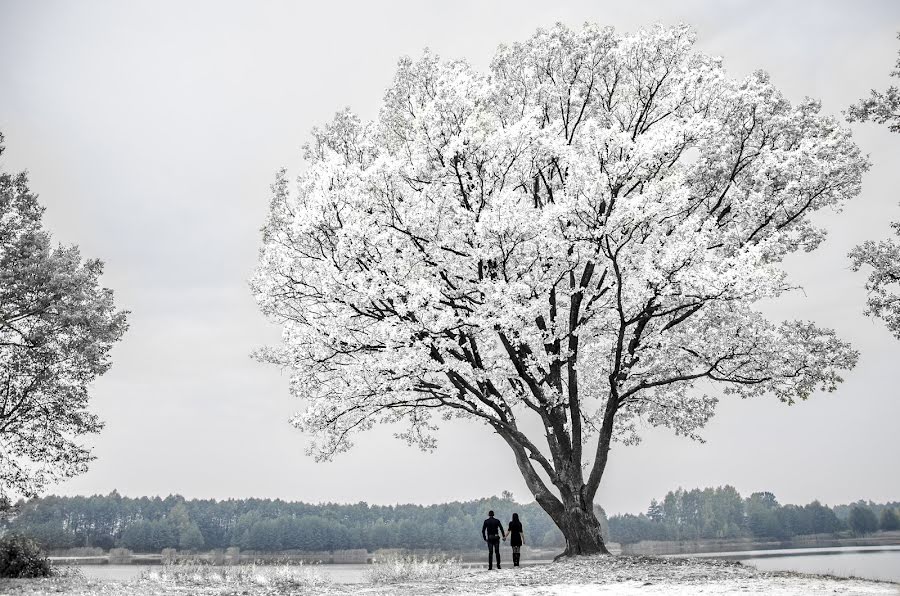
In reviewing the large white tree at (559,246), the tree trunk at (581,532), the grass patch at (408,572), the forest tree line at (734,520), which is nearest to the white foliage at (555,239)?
the large white tree at (559,246)

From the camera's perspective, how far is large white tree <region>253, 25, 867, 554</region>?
16.0 metres

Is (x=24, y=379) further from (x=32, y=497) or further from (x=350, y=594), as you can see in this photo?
(x=350, y=594)

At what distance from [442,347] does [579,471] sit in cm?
535

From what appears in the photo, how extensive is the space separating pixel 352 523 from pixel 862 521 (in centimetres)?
8337

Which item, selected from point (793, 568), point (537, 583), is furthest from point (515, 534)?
point (793, 568)

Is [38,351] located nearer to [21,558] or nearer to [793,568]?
[21,558]

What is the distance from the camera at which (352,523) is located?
374 ft

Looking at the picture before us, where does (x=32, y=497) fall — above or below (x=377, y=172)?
below

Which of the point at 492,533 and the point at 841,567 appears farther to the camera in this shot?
the point at 841,567

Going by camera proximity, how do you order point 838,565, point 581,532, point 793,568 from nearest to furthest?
1. point 581,532
2. point 793,568
3. point 838,565

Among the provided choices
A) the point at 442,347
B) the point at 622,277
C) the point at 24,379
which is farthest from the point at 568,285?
the point at 24,379

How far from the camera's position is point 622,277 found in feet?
58.4

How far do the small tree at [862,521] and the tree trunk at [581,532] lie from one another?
112 m

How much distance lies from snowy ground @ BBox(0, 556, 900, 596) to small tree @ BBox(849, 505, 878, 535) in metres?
112
